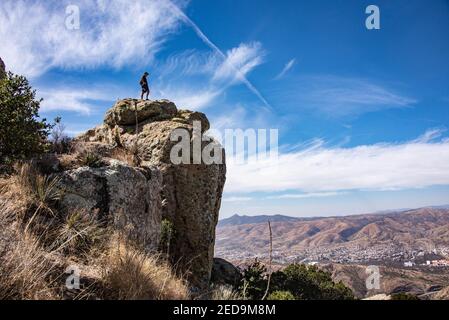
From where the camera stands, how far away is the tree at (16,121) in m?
9.48

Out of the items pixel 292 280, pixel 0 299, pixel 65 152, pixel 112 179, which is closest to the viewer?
pixel 0 299

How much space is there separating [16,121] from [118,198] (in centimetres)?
351

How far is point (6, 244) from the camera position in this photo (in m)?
4.77

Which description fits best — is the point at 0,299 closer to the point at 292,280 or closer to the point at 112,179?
the point at 112,179

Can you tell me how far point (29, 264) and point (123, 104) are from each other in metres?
19.0

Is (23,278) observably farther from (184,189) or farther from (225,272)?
(225,272)

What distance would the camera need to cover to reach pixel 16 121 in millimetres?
9633

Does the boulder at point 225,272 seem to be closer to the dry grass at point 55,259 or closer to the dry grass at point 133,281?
the dry grass at point 55,259

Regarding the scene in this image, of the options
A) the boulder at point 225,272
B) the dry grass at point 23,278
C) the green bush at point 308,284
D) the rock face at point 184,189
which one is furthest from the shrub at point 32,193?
the green bush at point 308,284

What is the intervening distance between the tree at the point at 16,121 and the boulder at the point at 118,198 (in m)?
1.25

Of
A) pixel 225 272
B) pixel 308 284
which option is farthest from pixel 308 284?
pixel 225 272

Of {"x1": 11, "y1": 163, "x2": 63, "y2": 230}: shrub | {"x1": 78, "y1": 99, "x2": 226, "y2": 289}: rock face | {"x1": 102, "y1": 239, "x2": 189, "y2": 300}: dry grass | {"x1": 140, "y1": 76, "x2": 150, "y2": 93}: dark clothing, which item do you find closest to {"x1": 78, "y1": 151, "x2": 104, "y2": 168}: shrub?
{"x1": 11, "y1": 163, "x2": 63, "y2": 230}: shrub

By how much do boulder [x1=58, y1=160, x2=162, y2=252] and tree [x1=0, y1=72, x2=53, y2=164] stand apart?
1247 mm
